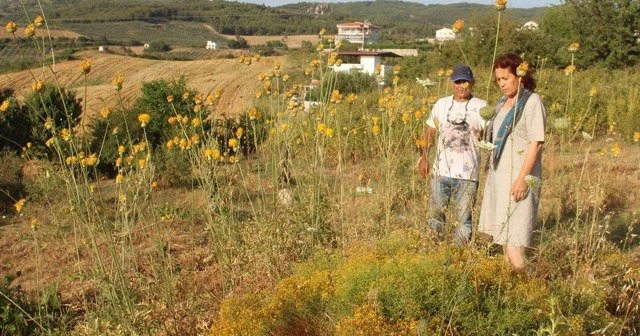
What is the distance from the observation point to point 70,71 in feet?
132

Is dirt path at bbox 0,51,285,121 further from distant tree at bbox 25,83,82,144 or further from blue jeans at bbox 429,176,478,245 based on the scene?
blue jeans at bbox 429,176,478,245

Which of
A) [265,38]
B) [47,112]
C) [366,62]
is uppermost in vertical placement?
[47,112]

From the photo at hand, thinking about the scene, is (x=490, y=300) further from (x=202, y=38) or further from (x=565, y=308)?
(x=202, y=38)

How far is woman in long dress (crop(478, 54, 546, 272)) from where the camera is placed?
9.93 feet

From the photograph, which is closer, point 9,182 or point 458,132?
point 458,132

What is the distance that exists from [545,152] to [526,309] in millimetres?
4799

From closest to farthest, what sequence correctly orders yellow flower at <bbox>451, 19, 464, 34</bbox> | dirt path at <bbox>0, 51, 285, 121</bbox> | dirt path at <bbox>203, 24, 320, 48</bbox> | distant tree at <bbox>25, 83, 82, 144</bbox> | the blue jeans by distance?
distant tree at <bbox>25, 83, 82, 144</bbox> → yellow flower at <bbox>451, 19, 464, 34</bbox> → the blue jeans → dirt path at <bbox>0, 51, 285, 121</bbox> → dirt path at <bbox>203, 24, 320, 48</bbox>

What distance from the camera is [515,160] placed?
3.17m

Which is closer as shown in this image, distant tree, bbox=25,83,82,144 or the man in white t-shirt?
distant tree, bbox=25,83,82,144

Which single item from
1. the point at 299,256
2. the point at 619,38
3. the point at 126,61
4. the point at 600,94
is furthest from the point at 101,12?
the point at 299,256

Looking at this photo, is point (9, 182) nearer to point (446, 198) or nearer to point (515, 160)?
point (446, 198)

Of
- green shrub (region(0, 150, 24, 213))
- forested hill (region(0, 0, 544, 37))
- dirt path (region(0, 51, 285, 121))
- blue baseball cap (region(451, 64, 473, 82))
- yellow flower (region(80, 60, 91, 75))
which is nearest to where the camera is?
yellow flower (region(80, 60, 91, 75))

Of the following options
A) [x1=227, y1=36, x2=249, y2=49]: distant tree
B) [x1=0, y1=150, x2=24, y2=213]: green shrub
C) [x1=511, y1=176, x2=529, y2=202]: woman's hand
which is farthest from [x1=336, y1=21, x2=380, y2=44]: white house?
[x1=227, y1=36, x2=249, y2=49]: distant tree

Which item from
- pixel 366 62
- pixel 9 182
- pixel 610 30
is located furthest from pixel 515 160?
pixel 366 62
